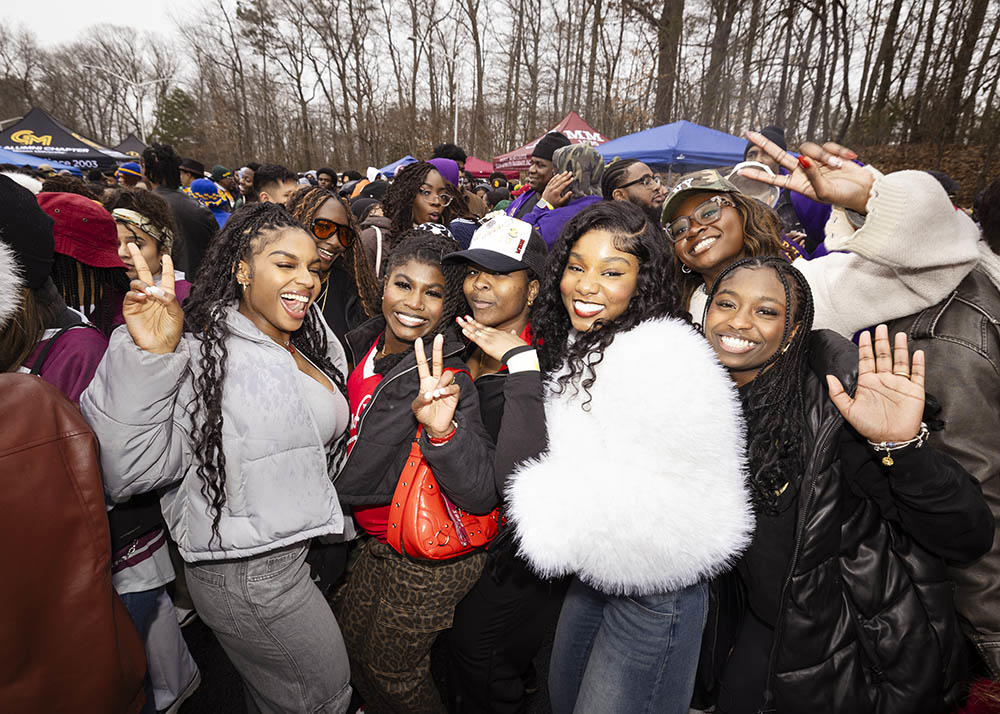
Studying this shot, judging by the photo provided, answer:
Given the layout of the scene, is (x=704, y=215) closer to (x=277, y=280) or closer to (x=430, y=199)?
(x=277, y=280)

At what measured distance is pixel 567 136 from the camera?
45.7 feet

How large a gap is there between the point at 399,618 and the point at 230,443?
987 millimetres

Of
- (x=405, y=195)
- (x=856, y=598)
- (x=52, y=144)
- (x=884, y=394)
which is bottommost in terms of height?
(x=856, y=598)

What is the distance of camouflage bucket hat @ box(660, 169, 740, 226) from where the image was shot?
2.52 metres

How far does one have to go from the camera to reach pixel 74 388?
1.66m

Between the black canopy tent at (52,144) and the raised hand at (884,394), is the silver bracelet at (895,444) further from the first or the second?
the black canopy tent at (52,144)

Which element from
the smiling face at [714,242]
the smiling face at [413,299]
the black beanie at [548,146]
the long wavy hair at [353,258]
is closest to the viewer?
the smiling face at [413,299]

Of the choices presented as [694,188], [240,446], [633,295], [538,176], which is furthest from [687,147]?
[240,446]

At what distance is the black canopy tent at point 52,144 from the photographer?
16.4 meters

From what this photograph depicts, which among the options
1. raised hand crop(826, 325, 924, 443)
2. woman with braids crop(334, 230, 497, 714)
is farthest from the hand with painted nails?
woman with braids crop(334, 230, 497, 714)

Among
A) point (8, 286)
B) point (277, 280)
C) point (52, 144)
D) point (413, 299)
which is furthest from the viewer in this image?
point (52, 144)

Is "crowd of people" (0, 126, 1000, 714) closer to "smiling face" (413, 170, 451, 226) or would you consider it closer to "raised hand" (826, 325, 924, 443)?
"raised hand" (826, 325, 924, 443)

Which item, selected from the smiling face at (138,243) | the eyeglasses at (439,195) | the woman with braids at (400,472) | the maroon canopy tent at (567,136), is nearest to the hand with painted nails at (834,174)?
the woman with braids at (400,472)

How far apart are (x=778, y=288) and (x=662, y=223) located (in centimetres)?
107
